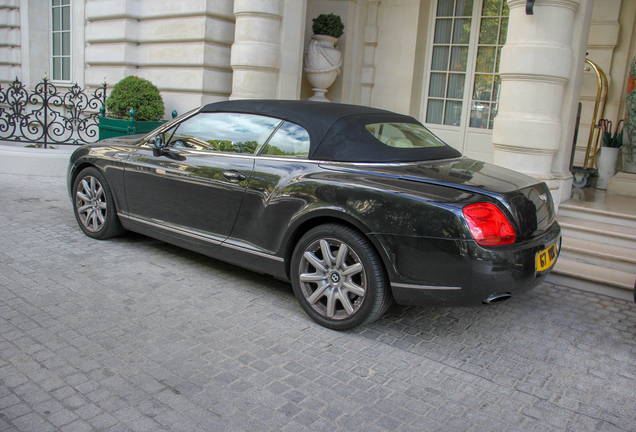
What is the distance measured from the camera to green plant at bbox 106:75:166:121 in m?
9.64

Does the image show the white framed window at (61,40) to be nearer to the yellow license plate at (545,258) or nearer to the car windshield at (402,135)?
the car windshield at (402,135)

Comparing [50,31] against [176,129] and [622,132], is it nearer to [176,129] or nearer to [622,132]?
[176,129]

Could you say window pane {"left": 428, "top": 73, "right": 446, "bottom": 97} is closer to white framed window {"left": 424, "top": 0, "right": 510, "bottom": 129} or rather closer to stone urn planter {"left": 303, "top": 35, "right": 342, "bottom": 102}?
white framed window {"left": 424, "top": 0, "right": 510, "bottom": 129}

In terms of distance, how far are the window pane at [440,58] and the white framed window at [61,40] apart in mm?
10016

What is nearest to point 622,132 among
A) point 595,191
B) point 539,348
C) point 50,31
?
point 595,191

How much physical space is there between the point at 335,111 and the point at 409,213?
1.27 meters

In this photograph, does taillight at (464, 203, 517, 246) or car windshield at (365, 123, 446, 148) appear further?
car windshield at (365, 123, 446, 148)

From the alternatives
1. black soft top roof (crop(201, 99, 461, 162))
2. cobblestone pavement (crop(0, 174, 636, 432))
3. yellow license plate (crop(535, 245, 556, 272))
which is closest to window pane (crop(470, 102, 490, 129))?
cobblestone pavement (crop(0, 174, 636, 432))

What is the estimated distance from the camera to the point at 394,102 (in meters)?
10.8

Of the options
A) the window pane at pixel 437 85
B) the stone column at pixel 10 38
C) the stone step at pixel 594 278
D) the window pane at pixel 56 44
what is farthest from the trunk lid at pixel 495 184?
the stone column at pixel 10 38

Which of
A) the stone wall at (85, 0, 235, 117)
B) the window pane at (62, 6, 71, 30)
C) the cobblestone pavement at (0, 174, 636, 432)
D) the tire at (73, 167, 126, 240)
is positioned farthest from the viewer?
the window pane at (62, 6, 71, 30)

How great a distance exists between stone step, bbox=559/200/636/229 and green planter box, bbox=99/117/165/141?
696 cm

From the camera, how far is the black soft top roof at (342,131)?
403 cm

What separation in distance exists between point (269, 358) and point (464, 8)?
8.74 m
